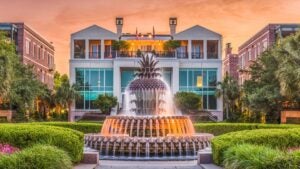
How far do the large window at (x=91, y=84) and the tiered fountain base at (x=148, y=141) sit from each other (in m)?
45.6

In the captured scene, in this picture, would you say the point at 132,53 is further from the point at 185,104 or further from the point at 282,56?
the point at 282,56

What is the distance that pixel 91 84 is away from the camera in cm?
6712

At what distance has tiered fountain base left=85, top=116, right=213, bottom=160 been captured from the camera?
63.4 ft

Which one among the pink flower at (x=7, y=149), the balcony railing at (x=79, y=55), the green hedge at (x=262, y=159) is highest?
the balcony railing at (x=79, y=55)

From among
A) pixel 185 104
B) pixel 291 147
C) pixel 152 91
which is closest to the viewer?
pixel 291 147

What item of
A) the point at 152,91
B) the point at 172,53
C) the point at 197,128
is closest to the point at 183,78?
the point at 172,53

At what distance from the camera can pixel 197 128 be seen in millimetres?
32469

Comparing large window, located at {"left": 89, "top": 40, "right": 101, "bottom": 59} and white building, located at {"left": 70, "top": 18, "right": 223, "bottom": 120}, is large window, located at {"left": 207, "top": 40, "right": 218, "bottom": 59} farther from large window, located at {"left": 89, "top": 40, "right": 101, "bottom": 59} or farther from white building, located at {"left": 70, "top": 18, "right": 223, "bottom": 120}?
large window, located at {"left": 89, "top": 40, "right": 101, "bottom": 59}

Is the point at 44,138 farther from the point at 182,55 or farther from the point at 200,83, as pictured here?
the point at 182,55

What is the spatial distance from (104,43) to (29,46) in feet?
32.5

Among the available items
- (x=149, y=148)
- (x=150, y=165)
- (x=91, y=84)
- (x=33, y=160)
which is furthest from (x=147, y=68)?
(x=91, y=84)

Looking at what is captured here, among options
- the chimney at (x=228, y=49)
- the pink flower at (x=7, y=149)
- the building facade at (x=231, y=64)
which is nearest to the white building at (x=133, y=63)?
the building facade at (x=231, y=64)

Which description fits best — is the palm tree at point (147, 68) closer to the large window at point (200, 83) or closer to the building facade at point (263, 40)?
the building facade at point (263, 40)

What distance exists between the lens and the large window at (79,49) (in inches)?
2667
